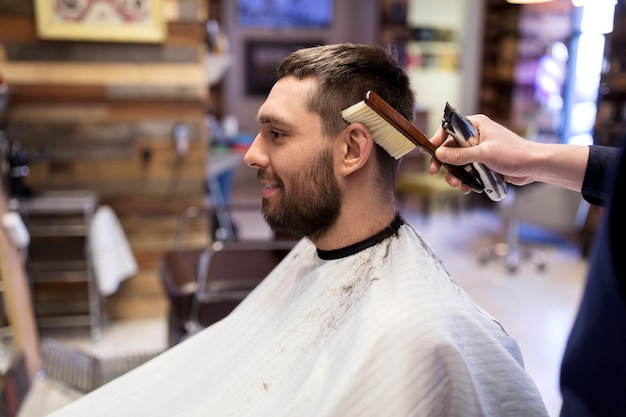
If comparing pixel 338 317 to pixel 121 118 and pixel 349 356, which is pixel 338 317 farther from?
pixel 121 118

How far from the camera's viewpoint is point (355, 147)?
1.18 metres

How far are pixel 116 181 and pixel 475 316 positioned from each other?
2.59 meters

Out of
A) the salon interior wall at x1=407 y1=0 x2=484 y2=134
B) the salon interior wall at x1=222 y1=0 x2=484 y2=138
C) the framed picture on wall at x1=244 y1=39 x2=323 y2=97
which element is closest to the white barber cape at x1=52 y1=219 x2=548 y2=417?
the salon interior wall at x1=222 y1=0 x2=484 y2=138

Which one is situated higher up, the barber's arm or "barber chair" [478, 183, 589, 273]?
the barber's arm

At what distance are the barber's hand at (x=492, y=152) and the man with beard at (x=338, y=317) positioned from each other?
0.17 metres

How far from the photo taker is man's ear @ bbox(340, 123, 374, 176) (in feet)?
3.81

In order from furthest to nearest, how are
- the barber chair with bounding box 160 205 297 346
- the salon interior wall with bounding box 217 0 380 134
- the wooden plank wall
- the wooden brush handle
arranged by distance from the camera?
the salon interior wall with bounding box 217 0 380 134 → the wooden plank wall → the barber chair with bounding box 160 205 297 346 → the wooden brush handle

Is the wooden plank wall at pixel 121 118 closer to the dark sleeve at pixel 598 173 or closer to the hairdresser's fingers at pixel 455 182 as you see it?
the hairdresser's fingers at pixel 455 182

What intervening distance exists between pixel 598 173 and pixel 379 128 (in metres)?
0.43

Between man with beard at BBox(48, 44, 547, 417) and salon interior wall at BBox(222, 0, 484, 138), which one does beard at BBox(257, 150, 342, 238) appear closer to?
man with beard at BBox(48, 44, 547, 417)

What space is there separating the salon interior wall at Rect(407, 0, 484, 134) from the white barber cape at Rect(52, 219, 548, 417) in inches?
216

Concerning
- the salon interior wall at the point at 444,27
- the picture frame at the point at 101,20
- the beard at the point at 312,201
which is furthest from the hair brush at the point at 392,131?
the salon interior wall at the point at 444,27

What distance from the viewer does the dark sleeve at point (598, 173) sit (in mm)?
1099

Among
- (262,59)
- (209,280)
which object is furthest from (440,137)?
(262,59)
